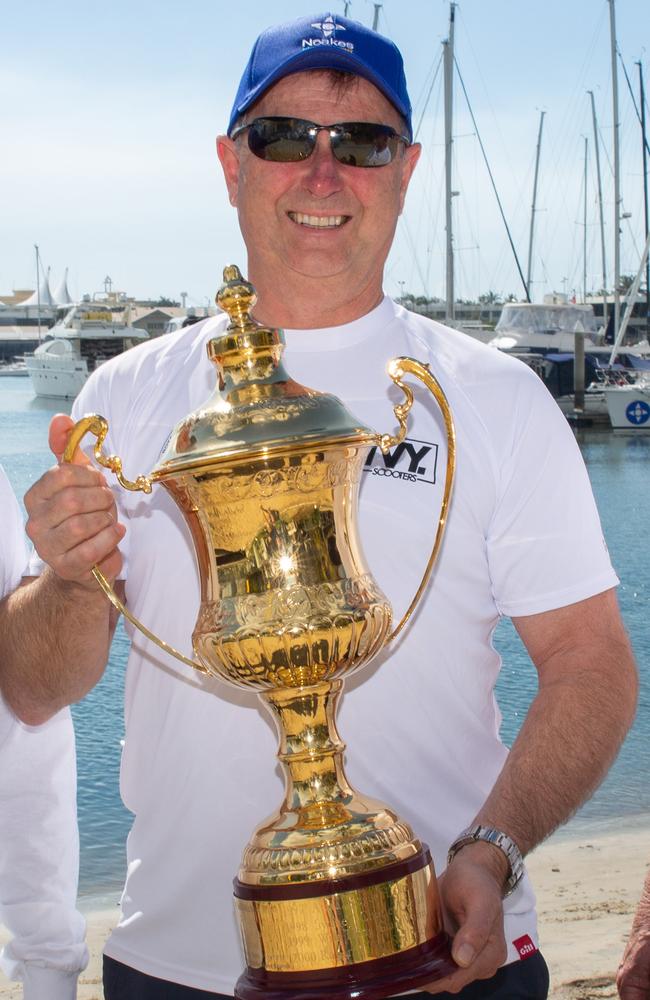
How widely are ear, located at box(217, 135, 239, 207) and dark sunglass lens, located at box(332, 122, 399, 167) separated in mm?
260

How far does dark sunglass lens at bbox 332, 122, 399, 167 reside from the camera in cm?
236

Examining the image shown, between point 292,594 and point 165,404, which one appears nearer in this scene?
point 292,594

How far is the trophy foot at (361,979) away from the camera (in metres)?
1.72

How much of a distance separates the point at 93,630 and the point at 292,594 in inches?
21.8

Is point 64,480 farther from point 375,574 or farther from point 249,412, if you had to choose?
point 375,574

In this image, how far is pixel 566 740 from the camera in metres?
2.16

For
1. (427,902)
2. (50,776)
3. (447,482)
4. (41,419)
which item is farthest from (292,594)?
(41,419)

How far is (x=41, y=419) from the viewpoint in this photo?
145 feet

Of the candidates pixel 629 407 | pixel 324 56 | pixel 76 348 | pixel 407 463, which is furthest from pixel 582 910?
pixel 76 348

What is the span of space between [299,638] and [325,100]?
42.2 inches

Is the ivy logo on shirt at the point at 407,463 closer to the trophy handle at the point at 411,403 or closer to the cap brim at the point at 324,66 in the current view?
the trophy handle at the point at 411,403

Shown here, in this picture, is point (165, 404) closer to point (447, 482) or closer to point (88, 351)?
point (447, 482)

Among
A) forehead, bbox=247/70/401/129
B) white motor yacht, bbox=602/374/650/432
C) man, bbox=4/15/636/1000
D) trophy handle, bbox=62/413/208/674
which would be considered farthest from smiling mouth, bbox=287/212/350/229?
white motor yacht, bbox=602/374/650/432

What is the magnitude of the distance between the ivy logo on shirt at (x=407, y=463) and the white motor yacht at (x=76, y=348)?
50500 mm
